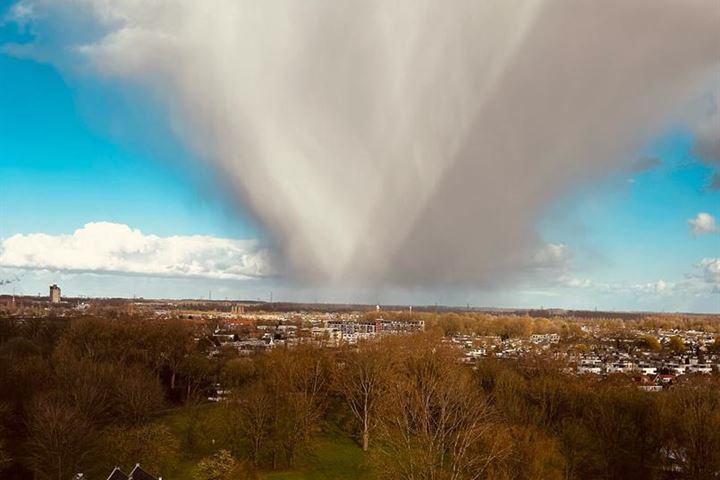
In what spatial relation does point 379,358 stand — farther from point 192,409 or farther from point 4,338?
point 4,338

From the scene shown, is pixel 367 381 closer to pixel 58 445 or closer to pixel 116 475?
pixel 116 475

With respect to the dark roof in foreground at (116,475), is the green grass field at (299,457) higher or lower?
lower

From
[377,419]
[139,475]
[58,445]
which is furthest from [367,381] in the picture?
[58,445]

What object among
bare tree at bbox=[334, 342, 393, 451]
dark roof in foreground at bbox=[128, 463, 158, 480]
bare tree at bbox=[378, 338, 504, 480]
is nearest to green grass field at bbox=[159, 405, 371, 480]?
bare tree at bbox=[334, 342, 393, 451]

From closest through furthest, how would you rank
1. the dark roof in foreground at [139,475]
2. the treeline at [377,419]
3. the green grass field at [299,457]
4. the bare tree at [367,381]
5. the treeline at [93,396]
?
the dark roof in foreground at [139,475]
the treeline at [377,419]
the treeline at [93,396]
the green grass field at [299,457]
the bare tree at [367,381]

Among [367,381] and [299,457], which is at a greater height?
[367,381]

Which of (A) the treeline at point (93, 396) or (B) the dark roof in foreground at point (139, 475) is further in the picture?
(A) the treeline at point (93, 396)

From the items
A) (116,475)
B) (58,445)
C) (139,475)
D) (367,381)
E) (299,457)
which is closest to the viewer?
(116,475)

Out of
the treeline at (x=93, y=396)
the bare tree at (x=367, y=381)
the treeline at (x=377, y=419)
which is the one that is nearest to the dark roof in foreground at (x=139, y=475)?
the treeline at (x=377, y=419)

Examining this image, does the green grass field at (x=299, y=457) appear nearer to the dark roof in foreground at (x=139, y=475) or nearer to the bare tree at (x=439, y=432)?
the bare tree at (x=439, y=432)

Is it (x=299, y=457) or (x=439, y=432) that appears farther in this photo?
(x=299, y=457)

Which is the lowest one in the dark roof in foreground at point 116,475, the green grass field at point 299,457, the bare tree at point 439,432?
the green grass field at point 299,457
